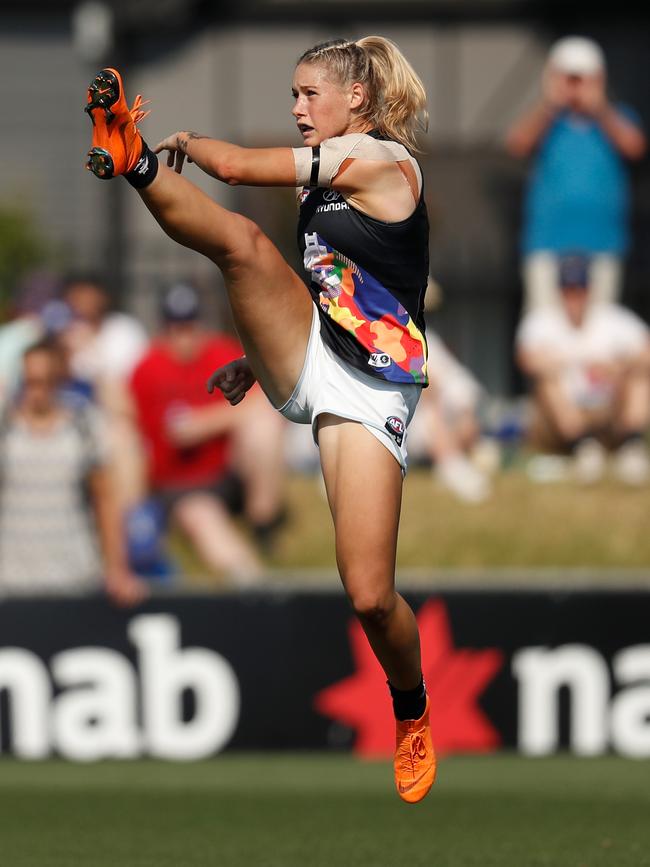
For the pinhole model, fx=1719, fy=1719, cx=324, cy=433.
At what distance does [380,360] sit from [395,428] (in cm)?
21

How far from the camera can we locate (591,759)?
831cm

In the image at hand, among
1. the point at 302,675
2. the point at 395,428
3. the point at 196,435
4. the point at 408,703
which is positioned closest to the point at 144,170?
the point at 395,428

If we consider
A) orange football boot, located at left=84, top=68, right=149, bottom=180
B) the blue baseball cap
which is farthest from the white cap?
orange football boot, located at left=84, top=68, right=149, bottom=180

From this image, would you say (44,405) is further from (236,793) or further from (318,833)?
(318,833)

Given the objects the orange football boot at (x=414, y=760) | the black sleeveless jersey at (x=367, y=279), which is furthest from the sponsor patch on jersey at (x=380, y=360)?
the orange football boot at (x=414, y=760)

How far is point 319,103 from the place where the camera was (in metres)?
5.03

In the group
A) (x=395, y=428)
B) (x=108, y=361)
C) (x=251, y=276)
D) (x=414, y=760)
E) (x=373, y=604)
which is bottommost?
(x=414, y=760)

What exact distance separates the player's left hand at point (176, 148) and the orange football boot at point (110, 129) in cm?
14

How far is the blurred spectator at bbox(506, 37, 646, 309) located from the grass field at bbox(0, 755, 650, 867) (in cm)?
353

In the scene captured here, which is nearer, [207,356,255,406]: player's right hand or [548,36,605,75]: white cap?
[207,356,255,406]: player's right hand

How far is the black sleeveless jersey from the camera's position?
5.02m

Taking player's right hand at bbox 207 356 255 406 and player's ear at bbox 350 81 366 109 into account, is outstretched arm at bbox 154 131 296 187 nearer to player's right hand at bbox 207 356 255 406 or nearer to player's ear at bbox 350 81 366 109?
player's ear at bbox 350 81 366 109

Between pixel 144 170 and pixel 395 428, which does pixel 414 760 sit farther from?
pixel 144 170

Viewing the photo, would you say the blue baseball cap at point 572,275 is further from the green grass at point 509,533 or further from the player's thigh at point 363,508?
the player's thigh at point 363,508
